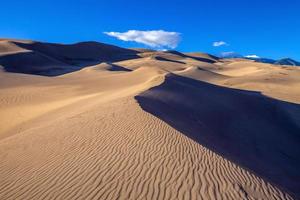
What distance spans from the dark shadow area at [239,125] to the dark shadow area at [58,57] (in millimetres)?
29106

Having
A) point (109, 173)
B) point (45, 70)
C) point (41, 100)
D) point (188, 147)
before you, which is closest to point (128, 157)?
point (109, 173)

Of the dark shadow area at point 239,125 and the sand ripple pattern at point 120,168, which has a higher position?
the sand ripple pattern at point 120,168

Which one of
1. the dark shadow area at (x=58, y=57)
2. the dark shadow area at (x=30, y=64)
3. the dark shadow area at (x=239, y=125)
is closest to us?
the dark shadow area at (x=239, y=125)

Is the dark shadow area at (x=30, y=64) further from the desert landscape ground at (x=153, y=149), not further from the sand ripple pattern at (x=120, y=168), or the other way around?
the sand ripple pattern at (x=120, y=168)

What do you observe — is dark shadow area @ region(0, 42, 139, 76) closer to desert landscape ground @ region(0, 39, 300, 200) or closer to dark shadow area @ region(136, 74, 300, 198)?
desert landscape ground @ region(0, 39, 300, 200)

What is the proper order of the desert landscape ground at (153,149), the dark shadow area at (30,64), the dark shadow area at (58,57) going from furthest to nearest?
the dark shadow area at (58,57)
the dark shadow area at (30,64)
the desert landscape ground at (153,149)

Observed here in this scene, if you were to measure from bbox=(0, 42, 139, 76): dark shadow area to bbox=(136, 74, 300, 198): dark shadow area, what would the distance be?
95.5 feet

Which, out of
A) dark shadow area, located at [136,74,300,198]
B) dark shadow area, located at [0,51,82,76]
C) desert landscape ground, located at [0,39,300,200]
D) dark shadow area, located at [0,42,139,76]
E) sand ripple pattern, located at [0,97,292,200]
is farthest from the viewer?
dark shadow area, located at [0,42,139,76]

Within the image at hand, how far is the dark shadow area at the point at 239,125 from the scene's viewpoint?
473 inches

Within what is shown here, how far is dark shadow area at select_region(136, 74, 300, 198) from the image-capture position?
12027mm

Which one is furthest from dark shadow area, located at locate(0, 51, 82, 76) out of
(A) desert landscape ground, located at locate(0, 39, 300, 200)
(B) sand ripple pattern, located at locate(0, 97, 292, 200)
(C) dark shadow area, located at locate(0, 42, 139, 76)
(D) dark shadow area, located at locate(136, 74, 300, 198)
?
(B) sand ripple pattern, located at locate(0, 97, 292, 200)

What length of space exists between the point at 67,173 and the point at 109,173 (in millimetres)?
918

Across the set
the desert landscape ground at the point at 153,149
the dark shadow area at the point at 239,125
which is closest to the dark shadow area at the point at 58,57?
the desert landscape ground at the point at 153,149

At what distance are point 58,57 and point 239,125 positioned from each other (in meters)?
62.7
